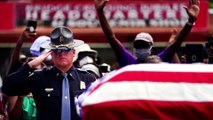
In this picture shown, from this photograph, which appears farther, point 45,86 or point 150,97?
point 45,86

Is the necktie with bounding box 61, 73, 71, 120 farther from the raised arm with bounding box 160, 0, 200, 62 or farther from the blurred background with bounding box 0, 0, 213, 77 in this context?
the blurred background with bounding box 0, 0, 213, 77

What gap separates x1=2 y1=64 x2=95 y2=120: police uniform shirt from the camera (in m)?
5.20

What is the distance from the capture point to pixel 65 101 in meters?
5.22

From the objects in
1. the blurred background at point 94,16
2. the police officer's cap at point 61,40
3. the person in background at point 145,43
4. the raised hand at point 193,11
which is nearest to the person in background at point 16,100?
the police officer's cap at point 61,40

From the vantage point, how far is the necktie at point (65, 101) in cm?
517

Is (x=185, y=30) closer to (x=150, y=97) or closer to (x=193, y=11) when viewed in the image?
(x=193, y=11)

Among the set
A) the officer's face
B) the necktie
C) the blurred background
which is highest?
the officer's face

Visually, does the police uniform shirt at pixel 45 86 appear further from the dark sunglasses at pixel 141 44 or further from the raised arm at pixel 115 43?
the dark sunglasses at pixel 141 44

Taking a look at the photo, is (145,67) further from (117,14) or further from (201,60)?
(117,14)

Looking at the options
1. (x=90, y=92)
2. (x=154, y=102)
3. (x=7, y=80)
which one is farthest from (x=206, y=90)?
(x=7, y=80)

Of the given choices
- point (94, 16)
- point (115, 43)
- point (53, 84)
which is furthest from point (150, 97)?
point (94, 16)

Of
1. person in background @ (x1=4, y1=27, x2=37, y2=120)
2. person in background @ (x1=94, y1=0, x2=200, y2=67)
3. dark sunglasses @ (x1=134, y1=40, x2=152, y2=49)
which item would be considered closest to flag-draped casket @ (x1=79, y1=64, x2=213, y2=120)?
person in background @ (x1=94, y1=0, x2=200, y2=67)

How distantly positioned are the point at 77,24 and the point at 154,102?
16.3m

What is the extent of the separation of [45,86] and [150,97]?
6.43 ft
